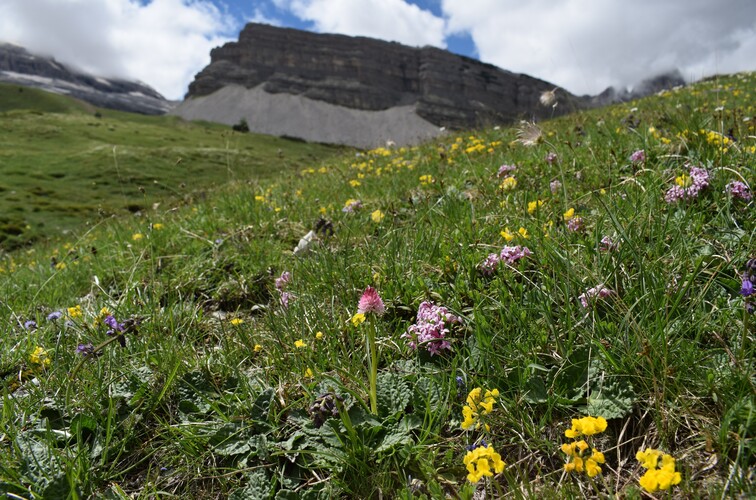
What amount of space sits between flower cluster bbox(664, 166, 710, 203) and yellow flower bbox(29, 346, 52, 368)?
4.89 meters

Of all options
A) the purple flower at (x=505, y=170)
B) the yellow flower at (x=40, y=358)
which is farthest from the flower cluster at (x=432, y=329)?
the purple flower at (x=505, y=170)

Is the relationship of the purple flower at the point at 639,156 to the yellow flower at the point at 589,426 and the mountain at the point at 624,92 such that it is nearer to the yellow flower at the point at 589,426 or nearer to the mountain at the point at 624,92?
the yellow flower at the point at 589,426

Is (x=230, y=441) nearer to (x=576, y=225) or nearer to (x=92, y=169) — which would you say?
(x=576, y=225)

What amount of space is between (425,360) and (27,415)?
101 inches

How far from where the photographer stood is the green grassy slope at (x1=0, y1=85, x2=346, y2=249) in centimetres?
2238

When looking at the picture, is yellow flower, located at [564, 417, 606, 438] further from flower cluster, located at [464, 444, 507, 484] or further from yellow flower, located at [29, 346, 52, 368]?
yellow flower, located at [29, 346, 52, 368]

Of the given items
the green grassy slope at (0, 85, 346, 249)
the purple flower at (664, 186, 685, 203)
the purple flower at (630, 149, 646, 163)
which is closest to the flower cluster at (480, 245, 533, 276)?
the purple flower at (664, 186, 685, 203)

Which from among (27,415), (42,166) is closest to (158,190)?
(42,166)

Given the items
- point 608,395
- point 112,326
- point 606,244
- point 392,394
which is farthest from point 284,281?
point 608,395

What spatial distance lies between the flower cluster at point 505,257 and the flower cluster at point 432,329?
1.81ft

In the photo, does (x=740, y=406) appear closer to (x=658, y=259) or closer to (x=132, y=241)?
(x=658, y=259)

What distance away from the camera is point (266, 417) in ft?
8.75

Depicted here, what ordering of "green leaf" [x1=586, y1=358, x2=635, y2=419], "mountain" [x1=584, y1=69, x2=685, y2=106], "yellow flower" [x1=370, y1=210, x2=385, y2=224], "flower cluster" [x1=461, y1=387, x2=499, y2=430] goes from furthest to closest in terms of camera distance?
"mountain" [x1=584, y1=69, x2=685, y2=106]
"yellow flower" [x1=370, y1=210, x2=385, y2=224]
"green leaf" [x1=586, y1=358, x2=635, y2=419]
"flower cluster" [x1=461, y1=387, x2=499, y2=430]

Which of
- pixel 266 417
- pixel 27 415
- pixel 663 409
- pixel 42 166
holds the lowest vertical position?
pixel 42 166
